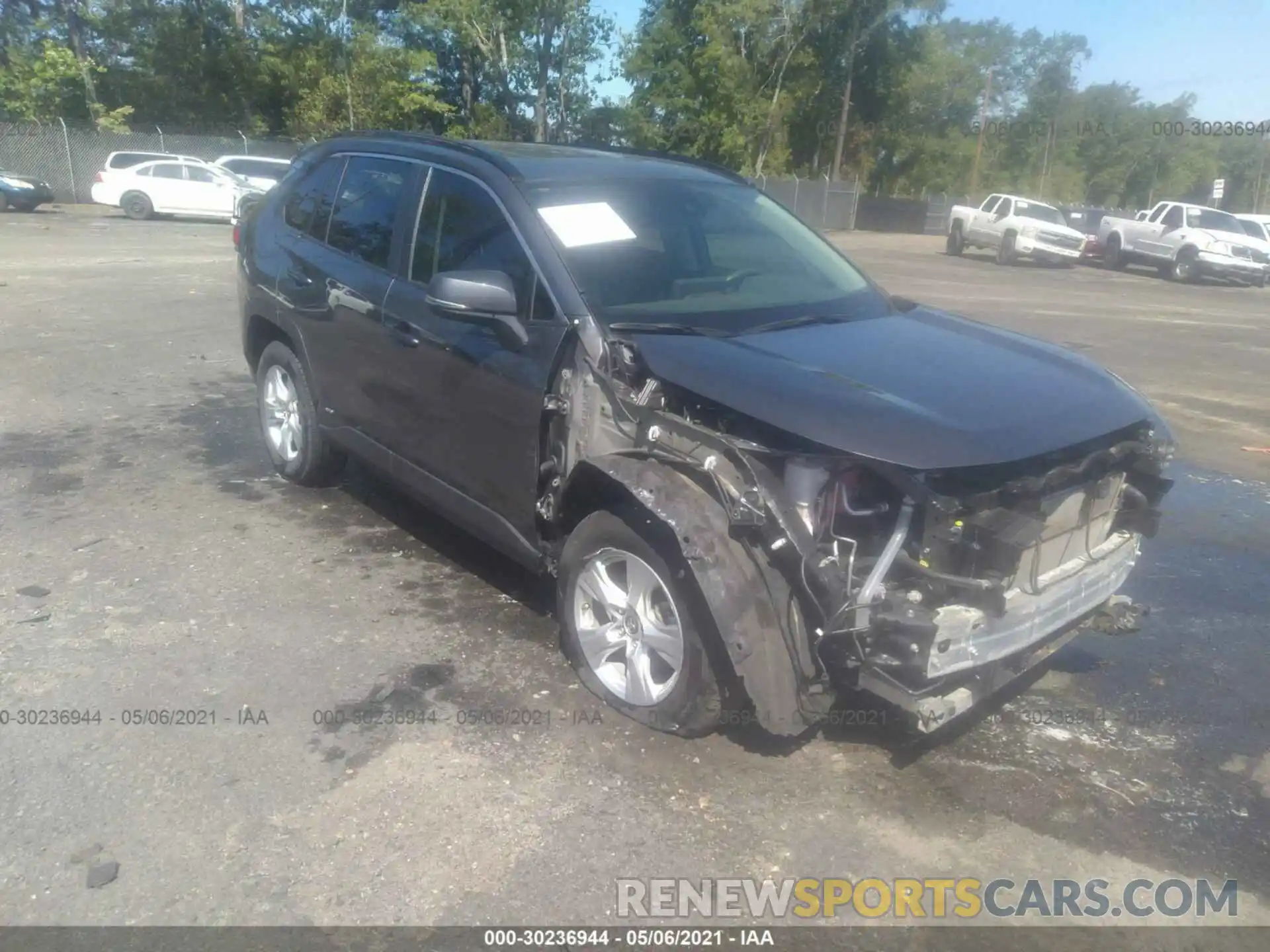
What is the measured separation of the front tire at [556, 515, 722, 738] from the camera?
3.49m

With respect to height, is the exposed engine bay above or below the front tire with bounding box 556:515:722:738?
above

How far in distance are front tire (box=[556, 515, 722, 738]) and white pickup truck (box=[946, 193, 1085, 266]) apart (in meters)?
26.5

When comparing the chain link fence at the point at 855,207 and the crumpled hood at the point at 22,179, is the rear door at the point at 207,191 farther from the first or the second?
the chain link fence at the point at 855,207

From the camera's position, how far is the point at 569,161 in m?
4.73

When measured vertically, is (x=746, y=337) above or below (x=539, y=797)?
above

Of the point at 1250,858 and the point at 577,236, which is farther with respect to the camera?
the point at 577,236

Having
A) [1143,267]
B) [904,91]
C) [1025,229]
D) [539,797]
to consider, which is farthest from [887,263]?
[904,91]

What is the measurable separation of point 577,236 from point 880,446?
1.68m

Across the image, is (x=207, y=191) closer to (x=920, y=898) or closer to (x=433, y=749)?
(x=433, y=749)

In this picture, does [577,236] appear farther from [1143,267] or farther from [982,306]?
[1143,267]

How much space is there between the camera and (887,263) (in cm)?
2595

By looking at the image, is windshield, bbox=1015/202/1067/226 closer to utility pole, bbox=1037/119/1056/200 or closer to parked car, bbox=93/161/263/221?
parked car, bbox=93/161/263/221

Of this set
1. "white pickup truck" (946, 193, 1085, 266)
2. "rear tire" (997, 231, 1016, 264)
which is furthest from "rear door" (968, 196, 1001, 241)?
"rear tire" (997, 231, 1016, 264)

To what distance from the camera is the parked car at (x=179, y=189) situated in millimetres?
27219
